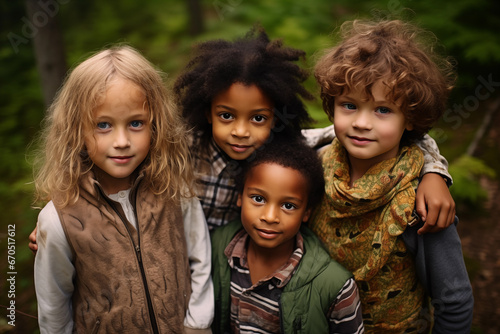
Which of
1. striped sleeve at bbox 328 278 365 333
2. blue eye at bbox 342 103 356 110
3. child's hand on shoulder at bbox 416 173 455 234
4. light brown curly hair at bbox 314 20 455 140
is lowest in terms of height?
striped sleeve at bbox 328 278 365 333

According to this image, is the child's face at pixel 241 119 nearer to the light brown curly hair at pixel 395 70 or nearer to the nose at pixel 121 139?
the light brown curly hair at pixel 395 70

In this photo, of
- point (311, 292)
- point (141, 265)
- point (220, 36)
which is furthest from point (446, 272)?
point (220, 36)

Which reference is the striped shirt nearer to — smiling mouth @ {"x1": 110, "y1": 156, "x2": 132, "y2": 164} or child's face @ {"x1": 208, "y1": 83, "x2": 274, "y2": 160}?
child's face @ {"x1": 208, "y1": 83, "x2": 274, "y2": 160}

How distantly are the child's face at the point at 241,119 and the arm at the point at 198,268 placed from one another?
0.42 m

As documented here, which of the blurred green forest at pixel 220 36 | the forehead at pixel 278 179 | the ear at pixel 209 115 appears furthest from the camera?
the blurred green forest at pixel 220 36

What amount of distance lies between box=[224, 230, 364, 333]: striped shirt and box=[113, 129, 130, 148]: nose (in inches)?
35.7

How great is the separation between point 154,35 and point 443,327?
8199 millimetres

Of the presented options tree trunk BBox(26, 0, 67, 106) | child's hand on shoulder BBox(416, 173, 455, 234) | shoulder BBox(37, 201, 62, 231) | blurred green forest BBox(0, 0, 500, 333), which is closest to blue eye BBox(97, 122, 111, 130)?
shoulder BBox(37, 201, 62, 231)

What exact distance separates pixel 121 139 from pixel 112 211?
15.6 inches

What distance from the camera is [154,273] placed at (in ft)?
7.14

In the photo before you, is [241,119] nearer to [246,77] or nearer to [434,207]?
[246,77]

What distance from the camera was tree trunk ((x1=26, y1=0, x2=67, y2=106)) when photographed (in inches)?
150

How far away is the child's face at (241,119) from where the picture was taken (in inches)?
90.6

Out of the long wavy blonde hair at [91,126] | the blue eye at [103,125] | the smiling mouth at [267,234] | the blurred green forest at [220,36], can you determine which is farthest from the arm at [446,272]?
the blue eye at [103,125]
